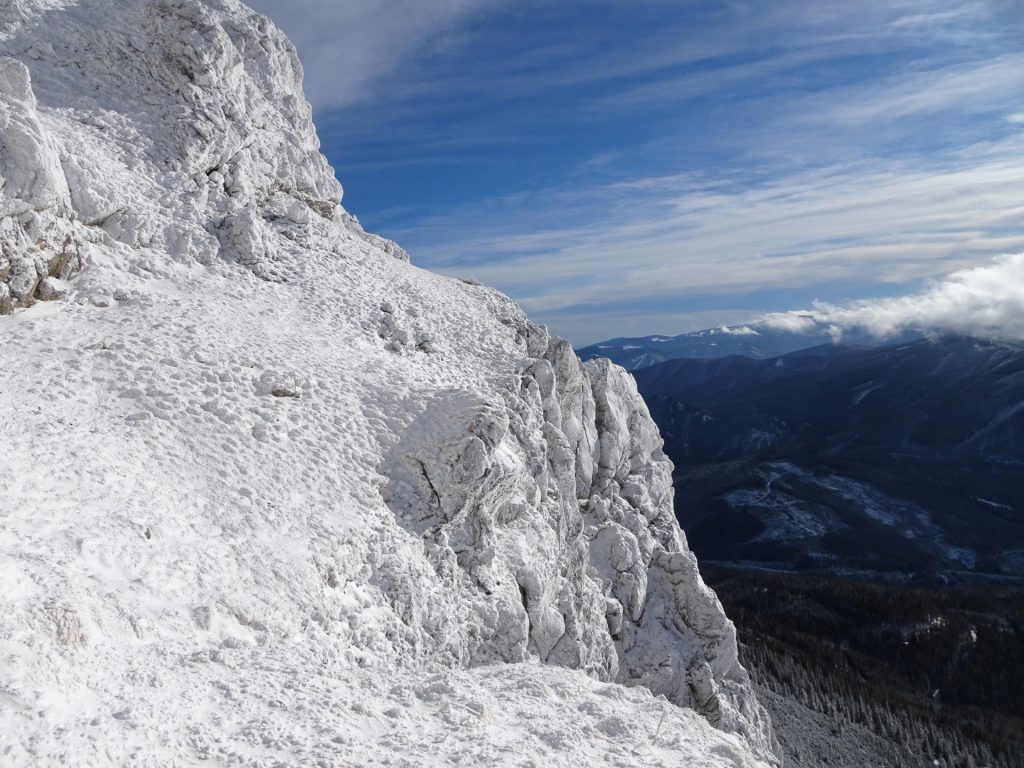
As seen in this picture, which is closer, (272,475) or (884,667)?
(272,475)

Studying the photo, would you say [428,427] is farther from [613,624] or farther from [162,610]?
[613,624]

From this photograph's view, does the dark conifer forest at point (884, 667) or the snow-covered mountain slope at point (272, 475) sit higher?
the snow-covered mountain slope at point (272, 475)

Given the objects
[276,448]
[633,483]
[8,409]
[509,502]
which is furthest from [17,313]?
[633,483]

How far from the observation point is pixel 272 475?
69.3 feet

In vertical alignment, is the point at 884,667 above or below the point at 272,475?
below

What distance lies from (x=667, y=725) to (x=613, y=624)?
1790 centimetres

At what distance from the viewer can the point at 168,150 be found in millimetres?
33906

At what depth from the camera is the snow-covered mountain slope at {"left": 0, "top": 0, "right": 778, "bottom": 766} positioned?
44.2ft

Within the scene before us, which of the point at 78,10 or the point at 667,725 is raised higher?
the point at 78,10

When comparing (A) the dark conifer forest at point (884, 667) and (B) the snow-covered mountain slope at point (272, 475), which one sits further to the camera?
(A) the dark conifer forest at point (884, 667)

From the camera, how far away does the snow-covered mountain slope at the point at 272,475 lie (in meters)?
13.5

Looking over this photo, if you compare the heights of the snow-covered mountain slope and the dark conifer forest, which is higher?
the snow-covered mountain slope

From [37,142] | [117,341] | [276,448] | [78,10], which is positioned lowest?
[276,448]

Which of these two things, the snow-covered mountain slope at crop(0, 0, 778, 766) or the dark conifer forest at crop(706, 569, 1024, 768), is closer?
the snow-covered mountain slope at crop(0, 0, 778, 766)
